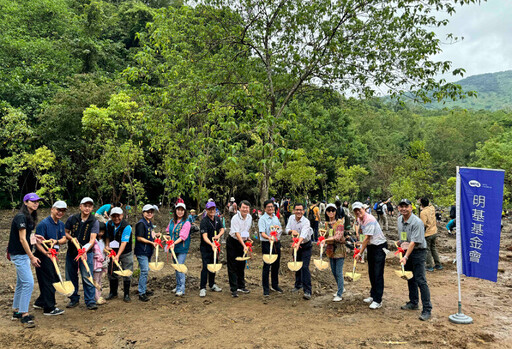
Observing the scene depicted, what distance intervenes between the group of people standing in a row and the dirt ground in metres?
0.23

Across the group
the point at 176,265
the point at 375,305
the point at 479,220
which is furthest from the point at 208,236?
Result: the point at 479,220

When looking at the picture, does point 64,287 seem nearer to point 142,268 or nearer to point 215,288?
point 142,268

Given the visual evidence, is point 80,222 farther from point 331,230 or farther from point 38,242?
point 331,230

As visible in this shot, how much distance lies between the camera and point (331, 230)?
5.64 meters

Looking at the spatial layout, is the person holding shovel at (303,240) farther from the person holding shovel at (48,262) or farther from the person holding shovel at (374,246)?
the person holding shovel at (48,262)

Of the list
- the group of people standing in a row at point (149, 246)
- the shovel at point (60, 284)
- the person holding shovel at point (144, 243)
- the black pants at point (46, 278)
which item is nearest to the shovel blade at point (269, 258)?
the group of people standing in a row at point (149, 246)

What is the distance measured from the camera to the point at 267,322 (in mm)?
4805

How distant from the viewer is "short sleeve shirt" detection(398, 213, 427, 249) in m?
4.95

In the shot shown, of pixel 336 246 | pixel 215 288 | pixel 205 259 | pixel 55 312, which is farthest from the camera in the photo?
pixel 215 288

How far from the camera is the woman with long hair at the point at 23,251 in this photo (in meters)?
4.41

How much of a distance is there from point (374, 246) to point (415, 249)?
1.94 feet

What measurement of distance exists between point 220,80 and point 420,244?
21.2 ft

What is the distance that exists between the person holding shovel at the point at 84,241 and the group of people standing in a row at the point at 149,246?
0.04ft

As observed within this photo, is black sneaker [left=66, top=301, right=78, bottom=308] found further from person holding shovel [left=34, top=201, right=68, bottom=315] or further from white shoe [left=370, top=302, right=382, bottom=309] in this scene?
white shoe [left=370, top=302, right=382, bottom=309]
